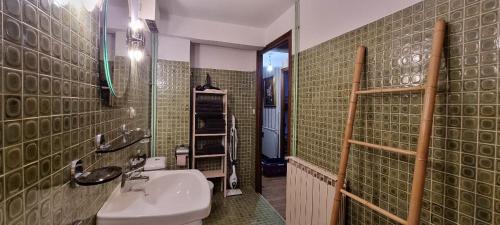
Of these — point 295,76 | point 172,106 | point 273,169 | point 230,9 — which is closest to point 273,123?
point 273,169

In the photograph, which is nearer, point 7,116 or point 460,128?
point 7,116

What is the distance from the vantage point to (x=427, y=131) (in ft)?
2.70

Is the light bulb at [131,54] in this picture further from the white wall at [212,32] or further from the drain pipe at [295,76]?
the drain pipe at [295,76]

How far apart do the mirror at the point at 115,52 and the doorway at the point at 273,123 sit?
162 centimetres

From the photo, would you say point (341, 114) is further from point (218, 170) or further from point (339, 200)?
point (218, 170)

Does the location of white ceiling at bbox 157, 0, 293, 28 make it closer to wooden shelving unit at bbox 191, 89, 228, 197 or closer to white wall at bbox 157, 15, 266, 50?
white wall at bbox 157, 15, 266, 50

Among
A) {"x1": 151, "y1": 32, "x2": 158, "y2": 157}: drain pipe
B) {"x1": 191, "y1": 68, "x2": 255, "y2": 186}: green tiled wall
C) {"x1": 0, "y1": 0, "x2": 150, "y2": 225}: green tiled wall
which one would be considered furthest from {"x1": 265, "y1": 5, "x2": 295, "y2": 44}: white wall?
{"x1": 0, "y1": 0, "x2": 150, "y2": 225}: green tiled wall

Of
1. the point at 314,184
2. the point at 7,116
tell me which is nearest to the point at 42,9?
the point at 7,116

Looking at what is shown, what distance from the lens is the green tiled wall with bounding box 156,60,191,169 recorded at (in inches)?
98.7

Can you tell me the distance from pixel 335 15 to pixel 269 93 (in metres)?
2.99

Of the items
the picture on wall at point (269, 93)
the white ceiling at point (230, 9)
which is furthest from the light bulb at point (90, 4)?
the picture on wall at point (269, 93)

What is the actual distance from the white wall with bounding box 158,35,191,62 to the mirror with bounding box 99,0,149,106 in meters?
1.16

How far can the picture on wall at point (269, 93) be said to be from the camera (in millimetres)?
4332

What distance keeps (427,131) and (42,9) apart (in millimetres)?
1298
